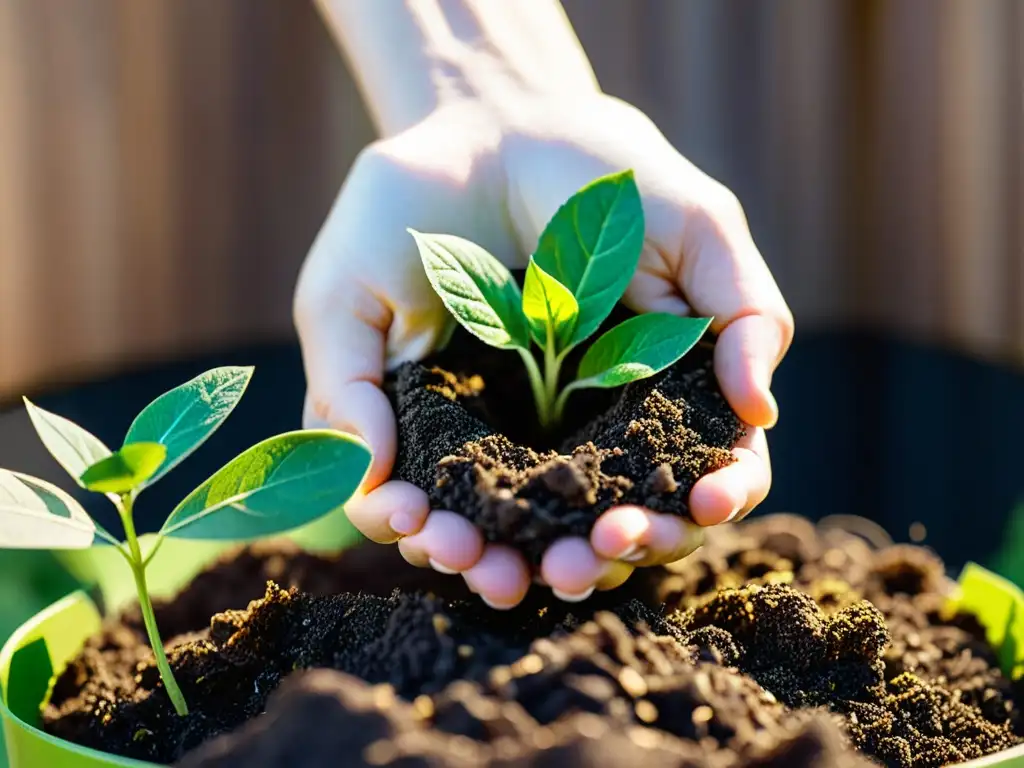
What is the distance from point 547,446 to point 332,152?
55.6 inches

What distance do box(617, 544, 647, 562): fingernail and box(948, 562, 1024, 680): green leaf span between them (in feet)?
1.33

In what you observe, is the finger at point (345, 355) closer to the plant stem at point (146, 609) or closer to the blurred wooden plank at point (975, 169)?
the plant stem at point (146, 609)

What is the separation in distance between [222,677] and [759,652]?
0.37 m

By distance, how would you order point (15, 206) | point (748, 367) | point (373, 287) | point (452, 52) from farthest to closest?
1. point (15, 206)
2. point (452, 52)
3. point (373, 287)
4. point (748, 367)

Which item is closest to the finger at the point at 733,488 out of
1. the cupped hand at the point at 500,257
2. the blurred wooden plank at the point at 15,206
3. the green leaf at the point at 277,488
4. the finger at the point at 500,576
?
the cupped hand at the point at 500,257

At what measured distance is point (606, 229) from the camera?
784 mm

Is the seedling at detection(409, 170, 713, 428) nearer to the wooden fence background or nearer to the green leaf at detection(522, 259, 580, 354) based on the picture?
the green leaf at detection(522, 259, 580, 354)

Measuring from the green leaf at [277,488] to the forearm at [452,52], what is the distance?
19.9 inches

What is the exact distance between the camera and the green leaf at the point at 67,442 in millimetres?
646

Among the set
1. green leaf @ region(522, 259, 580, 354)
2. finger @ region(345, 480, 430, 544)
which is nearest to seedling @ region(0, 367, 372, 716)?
finger @ region(345, 480, 430, 544)

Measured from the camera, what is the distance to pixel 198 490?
0.64 metres

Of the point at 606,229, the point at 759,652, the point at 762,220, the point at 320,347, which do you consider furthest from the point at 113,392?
the point at 762,220

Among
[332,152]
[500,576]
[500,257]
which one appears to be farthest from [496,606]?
[332,152]

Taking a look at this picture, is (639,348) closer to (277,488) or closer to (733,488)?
(733,488)
